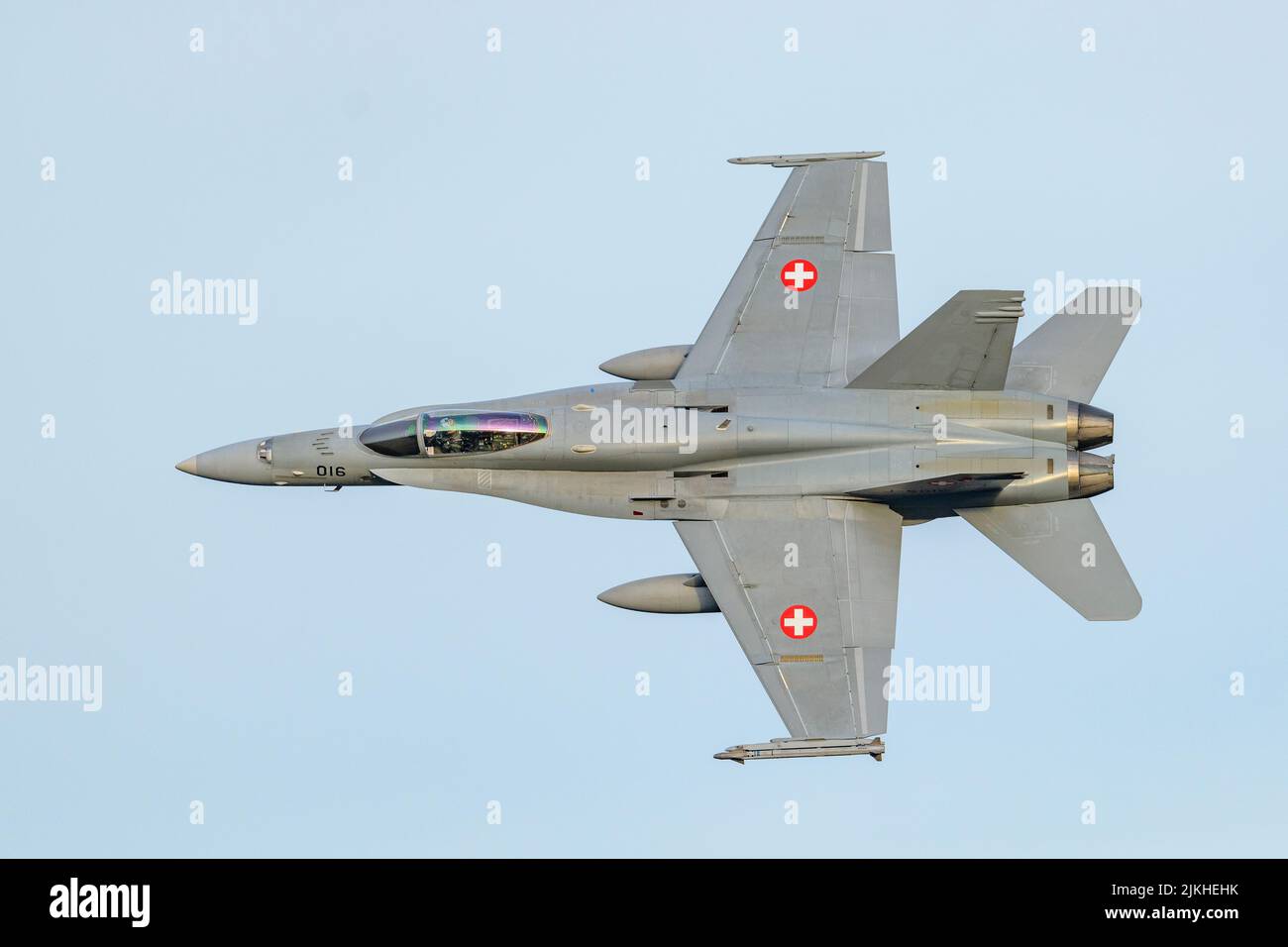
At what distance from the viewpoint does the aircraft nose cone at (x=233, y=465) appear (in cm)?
3278

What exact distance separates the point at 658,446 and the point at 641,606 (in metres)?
2.28

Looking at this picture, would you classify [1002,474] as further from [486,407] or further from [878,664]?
[486,407]

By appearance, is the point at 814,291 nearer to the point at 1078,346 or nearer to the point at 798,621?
the point at 1078,346

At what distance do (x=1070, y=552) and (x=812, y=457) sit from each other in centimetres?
389

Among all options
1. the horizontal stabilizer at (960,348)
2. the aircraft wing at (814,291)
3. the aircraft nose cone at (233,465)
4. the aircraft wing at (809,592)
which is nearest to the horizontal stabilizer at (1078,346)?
the horizontal stabilizer at (960,348)

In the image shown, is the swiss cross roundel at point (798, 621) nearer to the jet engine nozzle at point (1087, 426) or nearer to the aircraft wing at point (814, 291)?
the aircraft wing at point (814, 291)

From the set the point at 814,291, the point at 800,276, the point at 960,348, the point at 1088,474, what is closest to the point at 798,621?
the point at 960,348

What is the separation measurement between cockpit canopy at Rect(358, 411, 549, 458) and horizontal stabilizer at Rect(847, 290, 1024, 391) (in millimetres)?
5019

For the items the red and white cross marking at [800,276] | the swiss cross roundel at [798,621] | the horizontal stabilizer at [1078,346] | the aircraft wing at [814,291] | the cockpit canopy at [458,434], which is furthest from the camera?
the red and white cross marking at [800,276]

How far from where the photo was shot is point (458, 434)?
31797 millimetres

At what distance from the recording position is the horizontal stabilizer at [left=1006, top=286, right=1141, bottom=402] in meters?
31.9

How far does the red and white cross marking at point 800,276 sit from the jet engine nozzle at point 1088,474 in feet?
15.2

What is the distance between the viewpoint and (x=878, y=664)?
3058 centimetres

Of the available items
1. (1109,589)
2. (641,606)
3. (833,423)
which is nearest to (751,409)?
(833,423)
